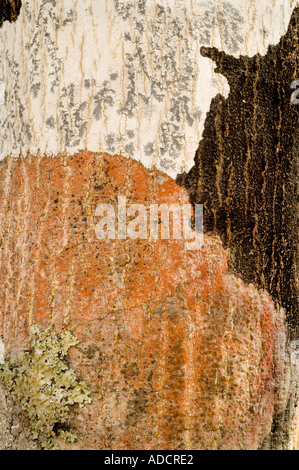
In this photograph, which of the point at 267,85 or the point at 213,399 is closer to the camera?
the point at 213,399

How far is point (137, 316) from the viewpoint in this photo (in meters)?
1.11

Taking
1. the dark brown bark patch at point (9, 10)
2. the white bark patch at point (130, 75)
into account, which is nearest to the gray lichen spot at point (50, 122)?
the white bark patch at point (130, 75)

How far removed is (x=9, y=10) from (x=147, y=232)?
0.74 m

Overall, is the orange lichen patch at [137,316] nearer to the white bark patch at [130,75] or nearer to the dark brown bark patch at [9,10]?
the white bark patch at [130,75]

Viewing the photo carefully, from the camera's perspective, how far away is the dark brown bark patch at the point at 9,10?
48.9 inches

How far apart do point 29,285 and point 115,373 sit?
316mm

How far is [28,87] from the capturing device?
1208 millimetres

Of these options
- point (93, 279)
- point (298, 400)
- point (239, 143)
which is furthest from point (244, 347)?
point (239, 143)

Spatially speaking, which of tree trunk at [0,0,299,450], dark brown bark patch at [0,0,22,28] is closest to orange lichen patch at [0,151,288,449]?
tree trunk at [0,0,299,450]

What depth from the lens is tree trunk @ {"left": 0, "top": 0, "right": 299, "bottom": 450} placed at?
3.67 feet

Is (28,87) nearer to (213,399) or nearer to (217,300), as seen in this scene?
(217,300)

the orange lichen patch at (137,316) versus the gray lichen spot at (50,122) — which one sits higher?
the gray lichen spot at (50,122)

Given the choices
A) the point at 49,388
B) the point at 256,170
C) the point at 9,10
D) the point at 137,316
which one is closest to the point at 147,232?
the point at 137,316

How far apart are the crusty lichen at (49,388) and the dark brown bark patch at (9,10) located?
851 millimetres
